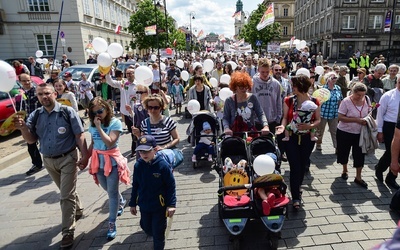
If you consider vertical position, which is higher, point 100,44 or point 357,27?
point 357,27

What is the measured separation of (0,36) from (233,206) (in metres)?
32.7

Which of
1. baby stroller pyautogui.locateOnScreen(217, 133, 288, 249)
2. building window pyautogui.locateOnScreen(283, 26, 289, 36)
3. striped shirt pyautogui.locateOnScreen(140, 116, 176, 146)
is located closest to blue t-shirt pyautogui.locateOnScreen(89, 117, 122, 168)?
striped shirt pyautogui.locateOnScreen(140, 116, 176, 146)

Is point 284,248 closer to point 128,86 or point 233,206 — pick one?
point 233,206

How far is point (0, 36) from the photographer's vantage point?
27.1 meters

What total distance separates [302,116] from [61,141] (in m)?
3.26

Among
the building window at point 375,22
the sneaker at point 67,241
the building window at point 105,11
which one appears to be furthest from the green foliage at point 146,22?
the building window at point 375,22

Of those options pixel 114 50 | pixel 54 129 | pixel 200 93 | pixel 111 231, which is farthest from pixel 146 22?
pixel 111 231

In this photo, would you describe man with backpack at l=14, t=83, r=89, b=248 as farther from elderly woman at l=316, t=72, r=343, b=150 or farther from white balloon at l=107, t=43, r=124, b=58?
elderly woman at l=316, t=72, r=343, b=150

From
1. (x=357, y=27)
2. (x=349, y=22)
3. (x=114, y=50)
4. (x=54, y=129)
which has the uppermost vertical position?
(x=349, y=22)

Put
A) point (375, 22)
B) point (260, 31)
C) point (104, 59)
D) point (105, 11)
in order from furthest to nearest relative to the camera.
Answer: point (260, 31), point (375, 22), point (105, 11), point (104, 59)

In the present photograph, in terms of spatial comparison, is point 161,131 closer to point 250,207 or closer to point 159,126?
point 159,126

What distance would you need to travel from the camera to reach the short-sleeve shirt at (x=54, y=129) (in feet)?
11.2

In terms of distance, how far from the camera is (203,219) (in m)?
3.99

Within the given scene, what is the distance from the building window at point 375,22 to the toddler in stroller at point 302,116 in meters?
46.3
